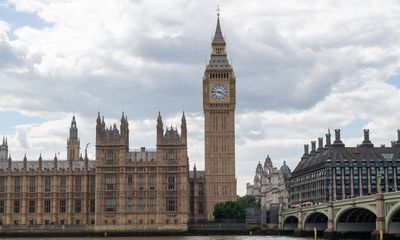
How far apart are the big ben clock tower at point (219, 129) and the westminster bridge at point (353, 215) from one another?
62.2 feet

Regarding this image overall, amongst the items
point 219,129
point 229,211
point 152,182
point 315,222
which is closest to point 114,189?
point 152,182

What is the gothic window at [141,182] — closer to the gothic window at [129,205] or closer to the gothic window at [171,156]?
the gothic window at [129,205]

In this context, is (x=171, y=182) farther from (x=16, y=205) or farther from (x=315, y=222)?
(x=315, y=222)

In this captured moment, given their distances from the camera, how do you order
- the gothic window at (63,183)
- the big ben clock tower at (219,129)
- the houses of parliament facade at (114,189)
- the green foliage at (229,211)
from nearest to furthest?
the houses of parliament facade at (114,189), the green foliage at (229,211), the gothic window at (63,183), the big ben clock tower at (219,129)

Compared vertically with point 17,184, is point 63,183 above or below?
above

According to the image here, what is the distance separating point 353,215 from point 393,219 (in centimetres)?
1853

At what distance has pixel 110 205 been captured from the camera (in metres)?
149

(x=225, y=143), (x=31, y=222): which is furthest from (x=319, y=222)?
(x=31, y=222)

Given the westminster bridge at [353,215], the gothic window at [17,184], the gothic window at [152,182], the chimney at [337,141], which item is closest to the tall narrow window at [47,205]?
the gothic window at [17,184]

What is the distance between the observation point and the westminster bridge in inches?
3101

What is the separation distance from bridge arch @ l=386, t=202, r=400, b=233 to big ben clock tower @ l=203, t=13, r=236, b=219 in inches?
3171

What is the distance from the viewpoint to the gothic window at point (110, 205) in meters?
149

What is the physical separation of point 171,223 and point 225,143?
86.6 feet

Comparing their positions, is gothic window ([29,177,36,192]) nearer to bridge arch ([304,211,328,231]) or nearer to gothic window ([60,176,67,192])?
gothic window ([60,176,67,192])
